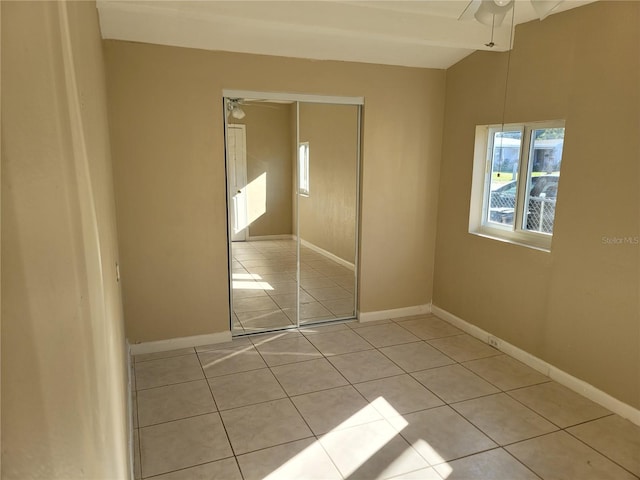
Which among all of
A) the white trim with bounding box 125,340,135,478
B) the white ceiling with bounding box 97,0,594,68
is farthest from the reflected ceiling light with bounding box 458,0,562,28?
the white trim with bounding box 125,340,135,478

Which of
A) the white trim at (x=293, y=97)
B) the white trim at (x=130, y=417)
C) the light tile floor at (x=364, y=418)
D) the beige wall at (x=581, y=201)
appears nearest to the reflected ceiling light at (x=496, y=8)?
the beige wall at (x=581, y=201)

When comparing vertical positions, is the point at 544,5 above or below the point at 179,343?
above

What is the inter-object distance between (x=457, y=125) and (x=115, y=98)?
2808 millimetres

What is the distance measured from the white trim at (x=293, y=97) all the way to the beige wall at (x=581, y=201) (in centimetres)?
104

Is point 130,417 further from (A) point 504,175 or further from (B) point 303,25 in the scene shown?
(A) point 504,175

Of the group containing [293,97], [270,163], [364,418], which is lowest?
[364,418]

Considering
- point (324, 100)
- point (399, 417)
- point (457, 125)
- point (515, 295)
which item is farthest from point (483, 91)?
point (399, 417)

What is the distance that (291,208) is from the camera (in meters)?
4.08

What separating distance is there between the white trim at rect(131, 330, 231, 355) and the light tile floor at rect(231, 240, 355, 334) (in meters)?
0.18

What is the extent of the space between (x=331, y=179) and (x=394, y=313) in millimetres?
1458

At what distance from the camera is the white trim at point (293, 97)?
349 cm

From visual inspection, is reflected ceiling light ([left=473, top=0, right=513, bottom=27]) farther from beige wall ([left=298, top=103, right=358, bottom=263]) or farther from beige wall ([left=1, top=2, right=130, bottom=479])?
beige wall ([left=1, top=2, right=130, bottom=479])

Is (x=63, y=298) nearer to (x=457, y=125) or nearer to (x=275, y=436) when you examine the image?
(x=275, y=436)

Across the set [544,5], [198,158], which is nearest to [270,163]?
[198,158]
